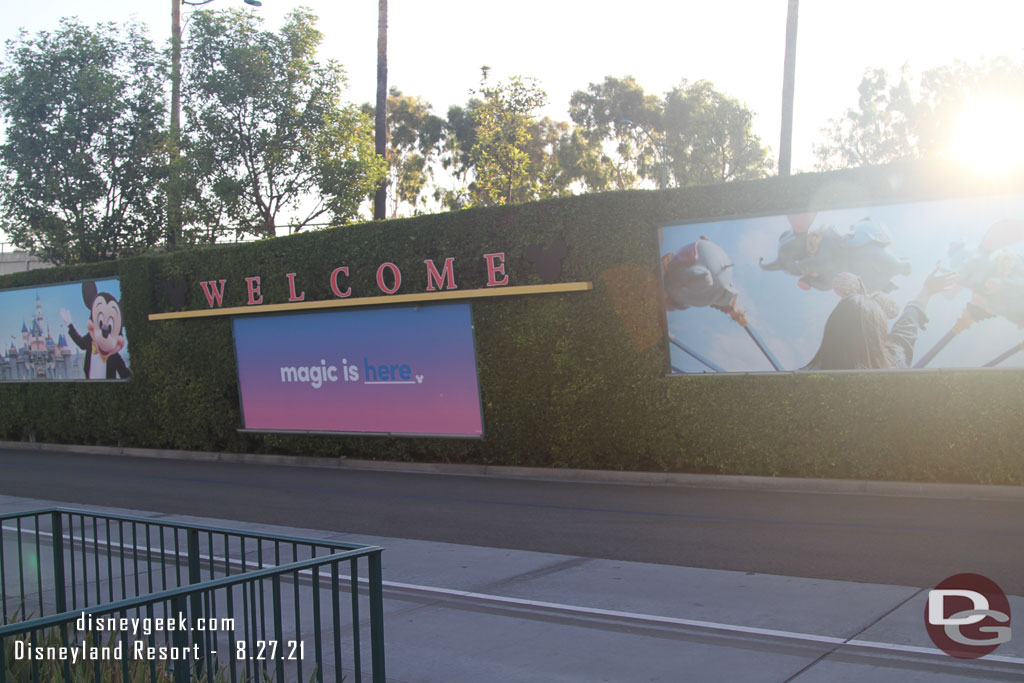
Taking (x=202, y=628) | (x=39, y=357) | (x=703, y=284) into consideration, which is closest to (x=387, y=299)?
(x=703, y=284)

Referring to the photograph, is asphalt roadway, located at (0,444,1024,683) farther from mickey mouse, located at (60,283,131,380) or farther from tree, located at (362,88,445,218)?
tree, located at (362,88,445,218)

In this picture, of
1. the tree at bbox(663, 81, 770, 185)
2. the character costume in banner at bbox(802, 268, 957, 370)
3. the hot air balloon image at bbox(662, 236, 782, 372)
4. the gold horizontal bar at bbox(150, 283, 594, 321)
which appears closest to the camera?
the character costume in banner at bbox(802, 268, 957, 370)

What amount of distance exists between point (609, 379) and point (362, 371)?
585cm

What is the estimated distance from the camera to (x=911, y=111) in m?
67.6

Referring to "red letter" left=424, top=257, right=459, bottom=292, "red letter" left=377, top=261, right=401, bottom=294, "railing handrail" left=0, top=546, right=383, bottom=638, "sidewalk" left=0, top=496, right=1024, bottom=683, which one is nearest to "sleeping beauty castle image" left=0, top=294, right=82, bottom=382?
"red letter" left=377, top=261, right=401, bottom=294

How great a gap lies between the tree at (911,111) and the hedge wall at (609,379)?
167 feet

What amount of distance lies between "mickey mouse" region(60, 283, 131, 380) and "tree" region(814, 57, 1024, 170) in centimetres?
5161

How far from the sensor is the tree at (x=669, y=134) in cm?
6266

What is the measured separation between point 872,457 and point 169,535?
9895 millimetres

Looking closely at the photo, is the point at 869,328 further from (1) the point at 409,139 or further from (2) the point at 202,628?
(1) the point at 409,139

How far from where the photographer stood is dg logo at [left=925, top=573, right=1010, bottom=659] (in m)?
6.72

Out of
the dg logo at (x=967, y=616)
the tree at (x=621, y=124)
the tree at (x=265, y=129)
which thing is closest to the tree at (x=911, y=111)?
the tree at (x=621, y=124)

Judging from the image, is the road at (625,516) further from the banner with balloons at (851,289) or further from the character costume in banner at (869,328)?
the banner with balloons at (851,289)

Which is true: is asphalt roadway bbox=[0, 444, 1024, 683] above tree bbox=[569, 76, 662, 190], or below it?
below
